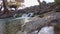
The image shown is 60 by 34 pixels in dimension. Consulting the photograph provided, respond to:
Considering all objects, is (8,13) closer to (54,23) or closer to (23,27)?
(23,27)

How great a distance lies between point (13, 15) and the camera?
3.04 ft

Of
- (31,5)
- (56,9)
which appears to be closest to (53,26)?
(56,9)

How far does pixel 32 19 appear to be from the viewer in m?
0.83

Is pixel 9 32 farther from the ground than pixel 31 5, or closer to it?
closer to it

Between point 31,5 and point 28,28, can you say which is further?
point 31,5

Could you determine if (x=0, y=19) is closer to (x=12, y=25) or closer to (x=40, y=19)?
(x=12, y=25)

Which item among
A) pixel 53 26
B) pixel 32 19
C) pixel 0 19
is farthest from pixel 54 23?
pixel 0 19

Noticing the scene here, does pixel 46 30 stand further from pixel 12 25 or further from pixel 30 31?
pixel 12 25

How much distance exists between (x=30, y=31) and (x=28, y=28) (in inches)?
1.1

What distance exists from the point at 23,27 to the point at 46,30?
14 cm

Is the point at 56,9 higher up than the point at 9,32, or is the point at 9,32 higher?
the point at 56,9

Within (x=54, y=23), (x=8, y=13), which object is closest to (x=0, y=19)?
(x=8, y=13)

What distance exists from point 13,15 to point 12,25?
11 cm

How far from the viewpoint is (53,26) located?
29.5 inches
